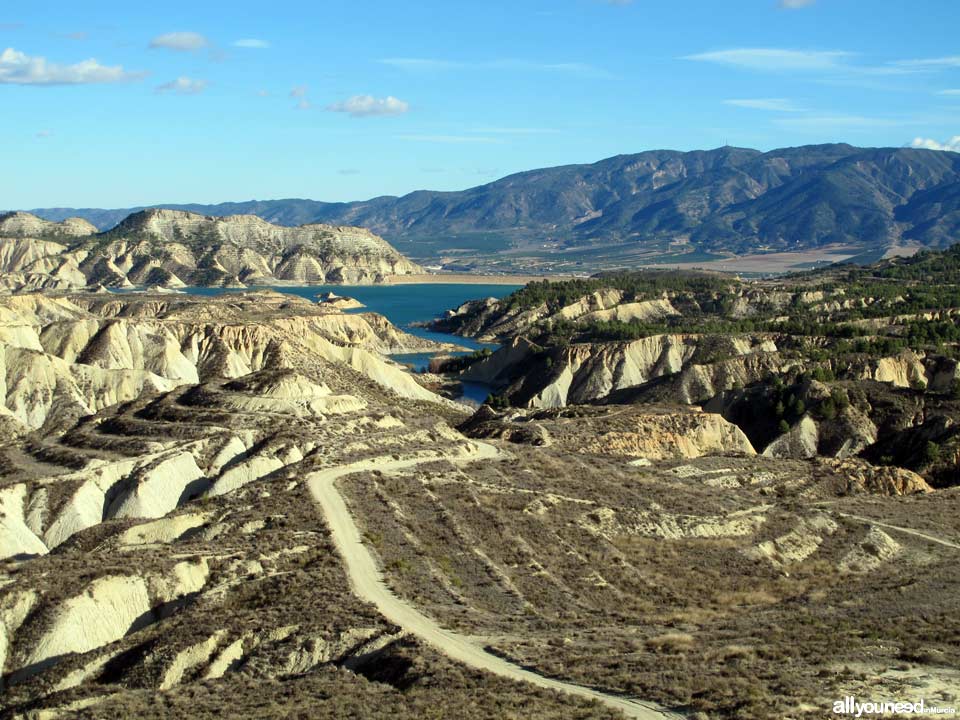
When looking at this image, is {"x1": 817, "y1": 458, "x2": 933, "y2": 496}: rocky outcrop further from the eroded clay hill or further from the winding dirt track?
the winding dirt track

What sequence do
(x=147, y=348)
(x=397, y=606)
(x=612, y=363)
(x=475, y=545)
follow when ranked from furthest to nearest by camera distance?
(x=612, y=363) < (x=147, y=348) < (x=475, y=545) < (x=397, y=606)

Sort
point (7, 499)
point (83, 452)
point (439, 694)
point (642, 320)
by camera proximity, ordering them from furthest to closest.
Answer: point (642, 320) → point (83, 452) → point (7, 499) → point (439, 694)

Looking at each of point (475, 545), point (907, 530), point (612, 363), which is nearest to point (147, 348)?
point (612, 363)

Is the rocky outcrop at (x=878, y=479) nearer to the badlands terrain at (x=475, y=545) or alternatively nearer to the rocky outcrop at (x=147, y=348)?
the badlands terrain at (x=475, y=545)

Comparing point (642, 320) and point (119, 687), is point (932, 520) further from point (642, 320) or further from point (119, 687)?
point (642, 320)

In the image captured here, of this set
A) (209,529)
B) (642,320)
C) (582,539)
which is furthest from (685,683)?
(642,320)

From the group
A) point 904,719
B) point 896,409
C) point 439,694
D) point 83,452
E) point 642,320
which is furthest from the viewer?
point 642,320

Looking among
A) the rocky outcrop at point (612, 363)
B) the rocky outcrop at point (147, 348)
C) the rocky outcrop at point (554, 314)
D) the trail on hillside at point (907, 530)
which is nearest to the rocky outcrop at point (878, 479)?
the trail on hillside at point (907, 530)

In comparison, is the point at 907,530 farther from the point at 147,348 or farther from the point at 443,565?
the point at 147,348

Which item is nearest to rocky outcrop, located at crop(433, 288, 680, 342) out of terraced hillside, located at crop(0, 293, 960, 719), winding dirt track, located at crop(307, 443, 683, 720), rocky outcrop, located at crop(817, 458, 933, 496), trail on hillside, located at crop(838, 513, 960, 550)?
terraced hillside, located at crop(0, 293, 960, 719)
